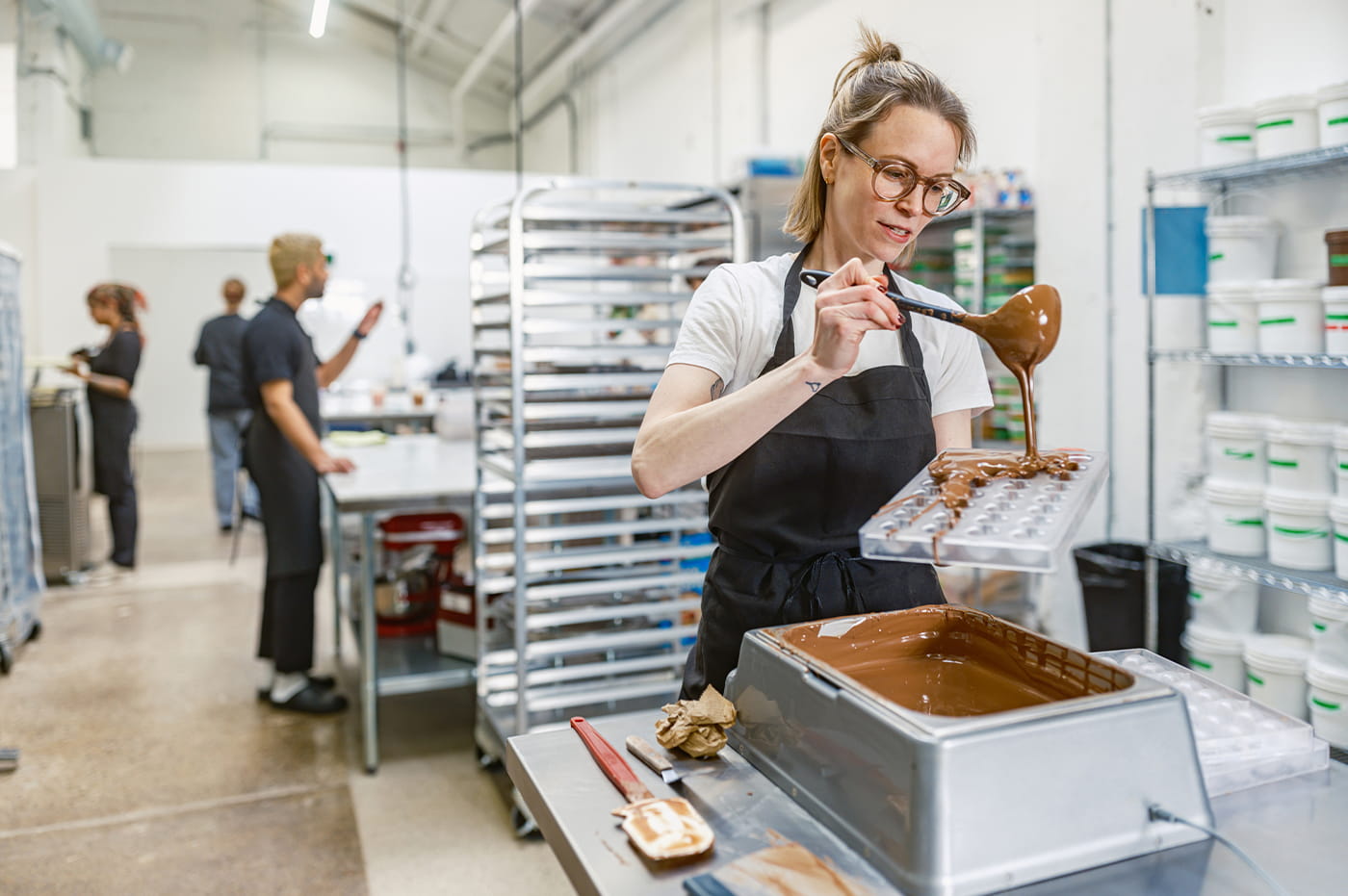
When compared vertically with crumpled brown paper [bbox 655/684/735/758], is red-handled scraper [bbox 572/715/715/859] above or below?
below

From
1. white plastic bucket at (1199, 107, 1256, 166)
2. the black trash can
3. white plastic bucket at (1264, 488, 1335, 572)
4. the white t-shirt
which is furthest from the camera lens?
the black trash can

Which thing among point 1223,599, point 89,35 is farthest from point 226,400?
point 1223,599

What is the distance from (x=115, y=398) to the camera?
21.5 ft

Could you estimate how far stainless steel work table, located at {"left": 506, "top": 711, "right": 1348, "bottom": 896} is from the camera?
0.99 meters

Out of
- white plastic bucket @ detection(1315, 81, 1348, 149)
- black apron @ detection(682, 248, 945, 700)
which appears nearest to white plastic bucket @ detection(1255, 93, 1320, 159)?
white plastic bucket @ detection(1315, 81, 1348, 149)

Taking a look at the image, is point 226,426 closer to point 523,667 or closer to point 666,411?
point 523,667

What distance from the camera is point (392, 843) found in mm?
3127

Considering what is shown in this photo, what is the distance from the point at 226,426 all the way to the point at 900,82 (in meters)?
7.09

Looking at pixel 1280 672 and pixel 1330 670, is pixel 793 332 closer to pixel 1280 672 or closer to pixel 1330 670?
pixel 1330 670

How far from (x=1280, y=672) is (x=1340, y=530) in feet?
1.63

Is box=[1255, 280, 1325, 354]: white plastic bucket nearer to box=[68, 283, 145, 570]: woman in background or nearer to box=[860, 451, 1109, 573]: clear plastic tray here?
box=[860, 451, 1109, 573]: clear plastic tray

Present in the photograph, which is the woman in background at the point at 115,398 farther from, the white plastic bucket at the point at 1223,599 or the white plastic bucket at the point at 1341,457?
the white plastic bucket at the point at 1341,457

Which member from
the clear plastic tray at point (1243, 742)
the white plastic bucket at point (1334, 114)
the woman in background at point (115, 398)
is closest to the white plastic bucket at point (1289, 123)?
the white plastic bucket at point (1334, 114)

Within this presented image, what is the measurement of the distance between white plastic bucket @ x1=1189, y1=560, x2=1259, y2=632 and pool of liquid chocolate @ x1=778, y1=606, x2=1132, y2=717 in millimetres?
2469
